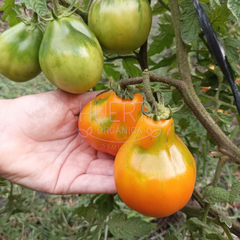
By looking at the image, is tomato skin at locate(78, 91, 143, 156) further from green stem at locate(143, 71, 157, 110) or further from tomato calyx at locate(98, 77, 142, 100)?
green stem at locate(143, 71, 157, 110)

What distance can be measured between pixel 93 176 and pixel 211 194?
462 millimetres

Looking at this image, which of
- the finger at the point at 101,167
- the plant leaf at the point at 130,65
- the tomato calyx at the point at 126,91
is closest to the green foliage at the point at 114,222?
the finger at the point at 101,167

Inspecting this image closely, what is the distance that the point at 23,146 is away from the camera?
97cm

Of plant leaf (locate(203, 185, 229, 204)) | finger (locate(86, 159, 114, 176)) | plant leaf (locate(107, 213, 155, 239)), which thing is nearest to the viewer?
plant leaf (locate(203, 185, 229, 204))

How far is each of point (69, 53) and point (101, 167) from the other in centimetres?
52

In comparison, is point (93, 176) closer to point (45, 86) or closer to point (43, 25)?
Result: point (43, 25)

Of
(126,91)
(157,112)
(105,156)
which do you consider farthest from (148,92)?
(105,156)

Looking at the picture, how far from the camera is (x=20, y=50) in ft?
2.64

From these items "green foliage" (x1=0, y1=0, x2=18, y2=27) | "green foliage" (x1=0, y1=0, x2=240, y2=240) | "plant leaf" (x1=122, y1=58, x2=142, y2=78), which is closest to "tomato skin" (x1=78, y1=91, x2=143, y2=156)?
"green foliage" (x1=0, y1=0, x2=240, y2=240)

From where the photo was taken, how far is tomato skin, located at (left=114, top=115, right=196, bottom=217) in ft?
2.14

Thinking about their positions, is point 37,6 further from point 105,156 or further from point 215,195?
point 215,195

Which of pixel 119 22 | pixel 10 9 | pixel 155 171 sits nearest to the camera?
pixel 155 171

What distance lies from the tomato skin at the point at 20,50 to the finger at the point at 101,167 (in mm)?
469

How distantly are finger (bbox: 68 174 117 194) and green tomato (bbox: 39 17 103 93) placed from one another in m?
0.41
